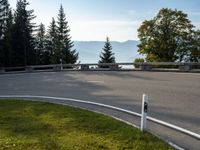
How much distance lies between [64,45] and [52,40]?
3554 mm

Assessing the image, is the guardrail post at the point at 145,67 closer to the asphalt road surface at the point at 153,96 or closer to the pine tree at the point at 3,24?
the asphalt road surface at the point at 153,96

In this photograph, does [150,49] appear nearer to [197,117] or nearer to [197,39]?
[197,39]

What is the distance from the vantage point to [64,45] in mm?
69750

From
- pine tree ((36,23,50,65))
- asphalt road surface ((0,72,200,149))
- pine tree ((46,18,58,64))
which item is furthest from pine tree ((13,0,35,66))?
asphalt road surface ((0,72,200,149))

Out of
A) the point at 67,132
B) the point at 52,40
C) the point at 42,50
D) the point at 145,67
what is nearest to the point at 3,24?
the point at 42,50

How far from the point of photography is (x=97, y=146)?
775 centimetres

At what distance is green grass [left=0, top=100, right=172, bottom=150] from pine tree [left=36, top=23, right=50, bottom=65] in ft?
160

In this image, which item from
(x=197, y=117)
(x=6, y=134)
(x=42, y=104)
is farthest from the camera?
(x=42, y=104)

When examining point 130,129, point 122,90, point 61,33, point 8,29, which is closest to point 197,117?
point 130,129

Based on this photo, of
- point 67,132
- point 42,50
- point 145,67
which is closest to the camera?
point 67,132

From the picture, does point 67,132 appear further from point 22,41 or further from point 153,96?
point 22,41

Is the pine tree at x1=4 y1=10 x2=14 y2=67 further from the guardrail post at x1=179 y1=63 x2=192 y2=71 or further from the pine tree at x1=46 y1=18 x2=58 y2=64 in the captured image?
the guardrail post at x1=179 y1=63 x2=192 y2=71

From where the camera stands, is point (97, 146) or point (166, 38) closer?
point (97, 146)

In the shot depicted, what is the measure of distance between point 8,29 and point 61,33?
22762mm
